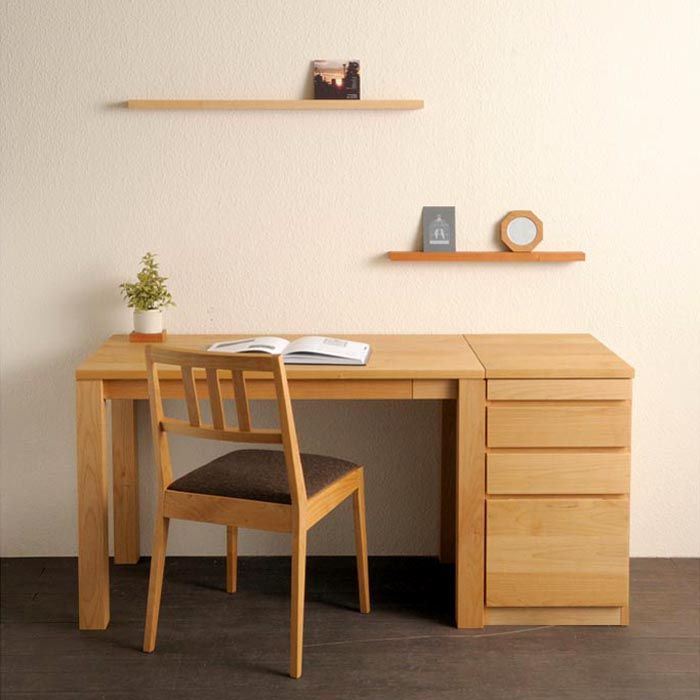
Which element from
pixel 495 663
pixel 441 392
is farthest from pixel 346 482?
pixel 495 663

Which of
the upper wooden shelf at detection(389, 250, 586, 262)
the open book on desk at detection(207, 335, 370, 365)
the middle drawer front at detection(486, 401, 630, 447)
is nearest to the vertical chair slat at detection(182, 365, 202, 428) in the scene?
the open book on desk at detection(207, 335, 370, 365)

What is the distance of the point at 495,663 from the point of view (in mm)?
2744

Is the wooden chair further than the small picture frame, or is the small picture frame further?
the small picture frame

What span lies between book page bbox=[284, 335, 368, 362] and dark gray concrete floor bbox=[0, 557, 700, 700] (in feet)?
2.27

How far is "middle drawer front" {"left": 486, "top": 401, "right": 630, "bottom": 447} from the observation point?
2.88 m

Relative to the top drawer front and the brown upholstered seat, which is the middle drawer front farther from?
the brown upholstered seat

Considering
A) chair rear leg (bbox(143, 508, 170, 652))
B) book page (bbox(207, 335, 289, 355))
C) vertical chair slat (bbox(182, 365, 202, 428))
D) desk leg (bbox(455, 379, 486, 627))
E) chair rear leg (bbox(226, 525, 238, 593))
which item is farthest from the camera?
chair rear leg (bbox(226, 525, 238, 593))

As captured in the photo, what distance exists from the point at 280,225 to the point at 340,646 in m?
1.25

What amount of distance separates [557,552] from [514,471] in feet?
0.78

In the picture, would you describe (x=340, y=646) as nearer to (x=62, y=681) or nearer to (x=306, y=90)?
(x=62, y=681)

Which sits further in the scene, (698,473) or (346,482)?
(698,473)

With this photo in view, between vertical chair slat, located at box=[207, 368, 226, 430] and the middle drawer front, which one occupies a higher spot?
vertical chair slat, located at box=[207, 368, 226, 430]

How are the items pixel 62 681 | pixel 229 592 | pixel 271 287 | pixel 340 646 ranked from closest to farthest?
pixel 62 681 → pixel 340 646 → pixel 229 592 → pixel 271 287

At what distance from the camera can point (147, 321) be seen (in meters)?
3.25
